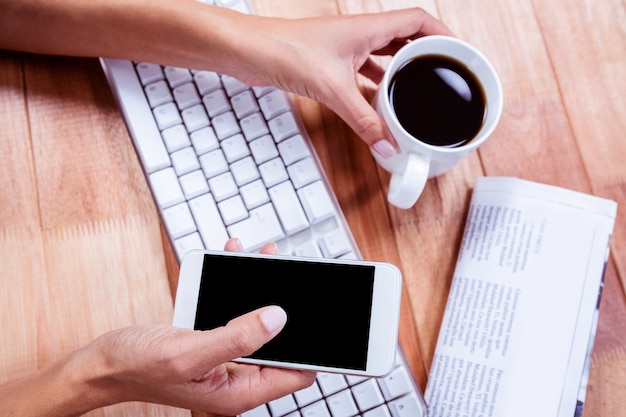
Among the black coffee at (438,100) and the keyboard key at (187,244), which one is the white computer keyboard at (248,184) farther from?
the black coffee at (438,100)

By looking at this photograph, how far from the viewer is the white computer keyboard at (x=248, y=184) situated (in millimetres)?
519

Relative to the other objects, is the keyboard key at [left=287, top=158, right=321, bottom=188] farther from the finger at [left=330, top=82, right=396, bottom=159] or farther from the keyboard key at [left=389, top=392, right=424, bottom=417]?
the keyboard key at [left=389, top=392, right=424, bottom=417]

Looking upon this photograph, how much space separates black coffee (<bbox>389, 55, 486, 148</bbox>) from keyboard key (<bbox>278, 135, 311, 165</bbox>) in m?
0.10

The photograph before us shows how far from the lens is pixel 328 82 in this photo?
559mm

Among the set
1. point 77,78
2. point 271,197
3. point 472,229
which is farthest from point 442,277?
point 77,78

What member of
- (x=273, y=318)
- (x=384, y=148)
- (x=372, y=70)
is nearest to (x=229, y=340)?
(x=273, y=318)

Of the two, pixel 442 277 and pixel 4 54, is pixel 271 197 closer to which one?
pixel 442 277

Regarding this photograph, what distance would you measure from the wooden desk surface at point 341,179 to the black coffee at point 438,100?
94 mm

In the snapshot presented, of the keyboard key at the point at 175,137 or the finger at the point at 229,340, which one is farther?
the keyboard key at the point at 175,137

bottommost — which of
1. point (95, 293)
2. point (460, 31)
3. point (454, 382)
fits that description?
point (454, 382)

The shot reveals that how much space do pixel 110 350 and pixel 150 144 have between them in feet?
0.69

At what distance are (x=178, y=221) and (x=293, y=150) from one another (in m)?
0.14

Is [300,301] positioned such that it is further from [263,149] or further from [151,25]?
[151,25]

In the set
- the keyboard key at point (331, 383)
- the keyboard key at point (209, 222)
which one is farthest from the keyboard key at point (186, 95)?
the keyboard key at point (331, 383)
